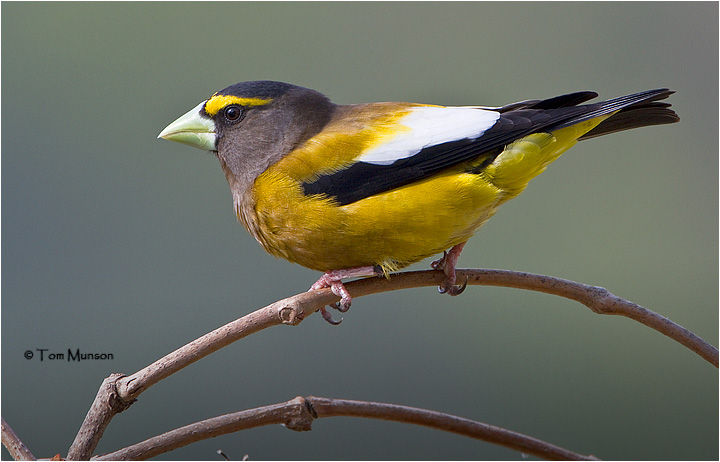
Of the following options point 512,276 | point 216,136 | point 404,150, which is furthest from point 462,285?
point 216,136

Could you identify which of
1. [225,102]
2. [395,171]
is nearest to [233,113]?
[225,102]

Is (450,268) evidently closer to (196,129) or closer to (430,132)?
(430,132)

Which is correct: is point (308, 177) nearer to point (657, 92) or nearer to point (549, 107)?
point (549, 107)

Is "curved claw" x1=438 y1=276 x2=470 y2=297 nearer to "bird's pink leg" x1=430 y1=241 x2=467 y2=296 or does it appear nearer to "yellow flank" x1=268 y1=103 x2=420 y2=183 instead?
"bird's pink leg" x1=430 y1=241 x2=467 y2=296

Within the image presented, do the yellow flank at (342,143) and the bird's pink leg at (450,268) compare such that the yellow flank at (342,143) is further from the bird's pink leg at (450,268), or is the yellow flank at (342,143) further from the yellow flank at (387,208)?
the bird's pink leg at (450,268)

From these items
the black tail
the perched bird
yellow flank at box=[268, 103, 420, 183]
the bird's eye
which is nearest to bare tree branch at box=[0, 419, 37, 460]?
the perched bird

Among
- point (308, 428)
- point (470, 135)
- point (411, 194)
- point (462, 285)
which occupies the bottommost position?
point (308, 428)
